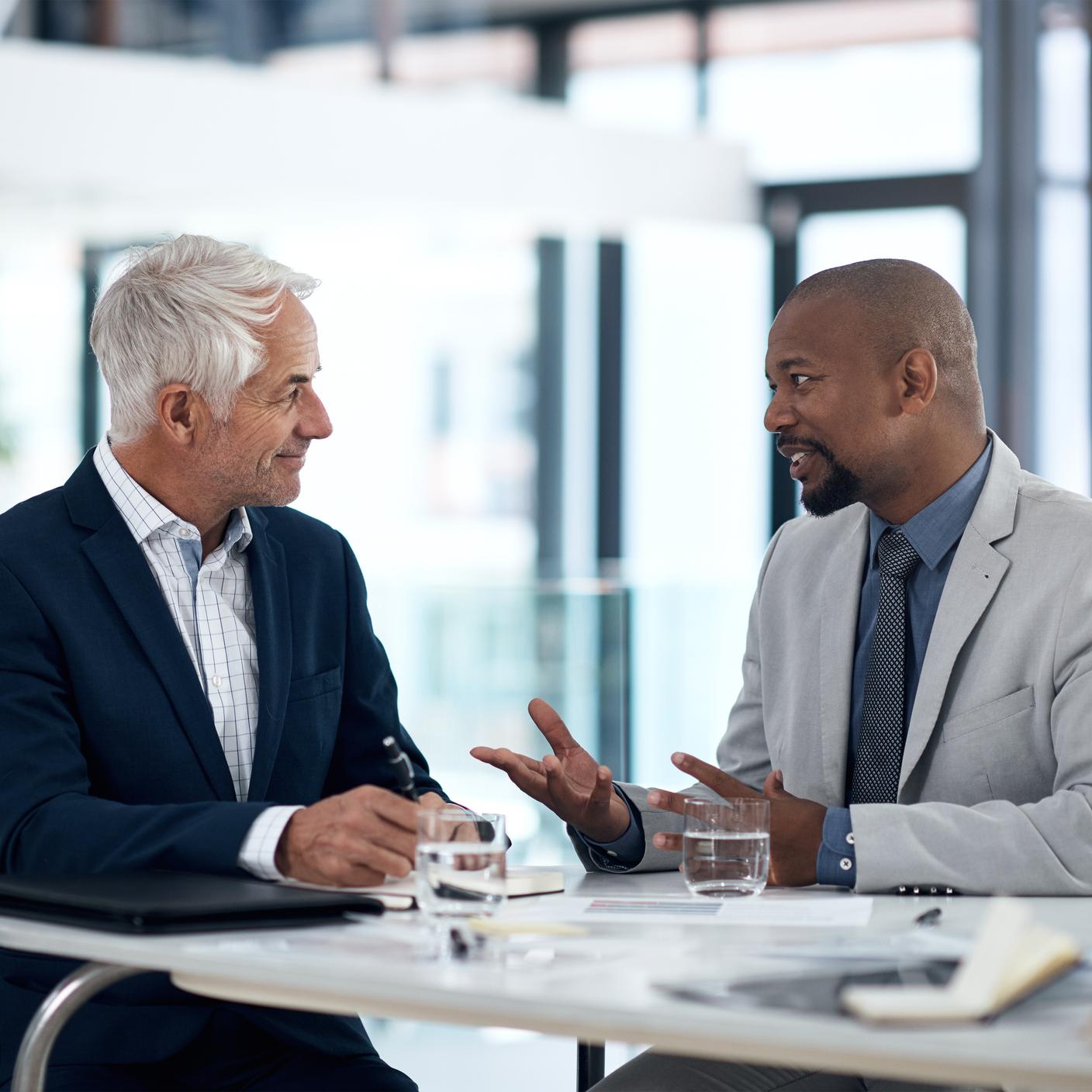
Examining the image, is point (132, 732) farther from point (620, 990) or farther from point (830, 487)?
point (830, 487)

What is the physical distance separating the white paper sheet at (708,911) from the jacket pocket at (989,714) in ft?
1.08

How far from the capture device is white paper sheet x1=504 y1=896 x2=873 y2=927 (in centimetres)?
156

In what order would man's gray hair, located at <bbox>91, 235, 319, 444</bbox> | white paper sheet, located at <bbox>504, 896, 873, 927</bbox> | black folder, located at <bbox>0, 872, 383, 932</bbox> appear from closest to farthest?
black folder, located at <bbox>0, 872, 383, 932</bbox>
white paper sheet, located at <bbox>504, 896, 873, 927</bbox>
man's gray hair, located at <bbox>91, 235, 319, 444</bbox>

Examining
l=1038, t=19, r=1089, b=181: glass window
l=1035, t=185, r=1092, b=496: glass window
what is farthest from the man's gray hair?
l=1038, t=19, r=1089, b=181: glass window

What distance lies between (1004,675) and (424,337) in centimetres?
624

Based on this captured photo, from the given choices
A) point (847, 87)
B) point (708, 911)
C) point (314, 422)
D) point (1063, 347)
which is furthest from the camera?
point (847, 87)

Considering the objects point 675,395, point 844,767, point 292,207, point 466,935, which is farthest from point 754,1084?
point 675,395

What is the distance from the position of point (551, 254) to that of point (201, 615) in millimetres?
6211

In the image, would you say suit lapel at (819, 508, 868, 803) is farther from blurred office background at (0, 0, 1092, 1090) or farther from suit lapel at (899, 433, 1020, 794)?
blurred office background at (0, 0, 1092, 1090)

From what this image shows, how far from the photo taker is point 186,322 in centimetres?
203

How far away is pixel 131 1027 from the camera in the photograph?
1.76m

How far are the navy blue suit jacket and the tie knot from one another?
684mm

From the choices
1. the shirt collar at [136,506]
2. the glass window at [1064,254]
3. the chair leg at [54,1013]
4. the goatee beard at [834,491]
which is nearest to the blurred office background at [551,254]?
the glass window at [1064,254]

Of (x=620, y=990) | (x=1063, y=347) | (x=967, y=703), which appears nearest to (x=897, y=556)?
A: (x=967, y=703)
